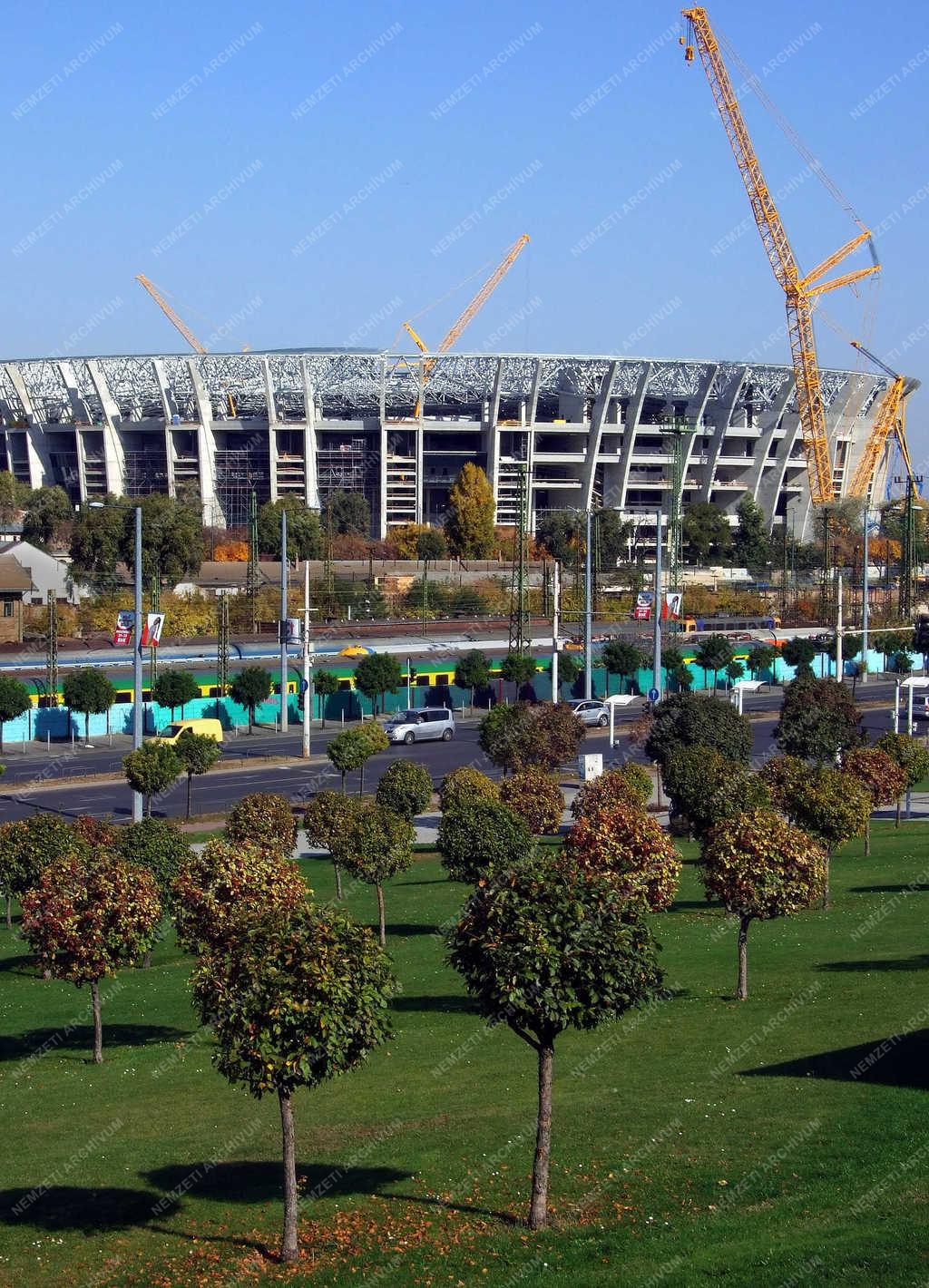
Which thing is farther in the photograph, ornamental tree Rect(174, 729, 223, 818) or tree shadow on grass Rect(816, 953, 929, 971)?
ornamental tree Rect(174, 729, 223, 818)

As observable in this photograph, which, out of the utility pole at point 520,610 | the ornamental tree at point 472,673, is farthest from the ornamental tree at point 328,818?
the utility pole at point 520,610

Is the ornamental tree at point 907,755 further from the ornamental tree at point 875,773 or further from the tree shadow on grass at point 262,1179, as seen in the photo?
the tree shadow on grass at point 262,1179

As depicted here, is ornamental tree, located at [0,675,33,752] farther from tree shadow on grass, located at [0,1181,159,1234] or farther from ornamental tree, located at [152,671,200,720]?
tree shadow on grass, located at [0,1181,159,1234]

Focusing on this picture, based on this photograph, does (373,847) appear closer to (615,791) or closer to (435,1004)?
(435,1004)

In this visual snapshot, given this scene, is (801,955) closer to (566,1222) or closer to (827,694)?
(566,1222)

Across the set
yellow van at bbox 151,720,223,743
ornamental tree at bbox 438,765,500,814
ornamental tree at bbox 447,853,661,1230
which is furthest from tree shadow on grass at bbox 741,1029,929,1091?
yellow van at bbox 151,720,223,743

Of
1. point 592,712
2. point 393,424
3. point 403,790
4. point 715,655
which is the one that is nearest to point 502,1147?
point 403,790
